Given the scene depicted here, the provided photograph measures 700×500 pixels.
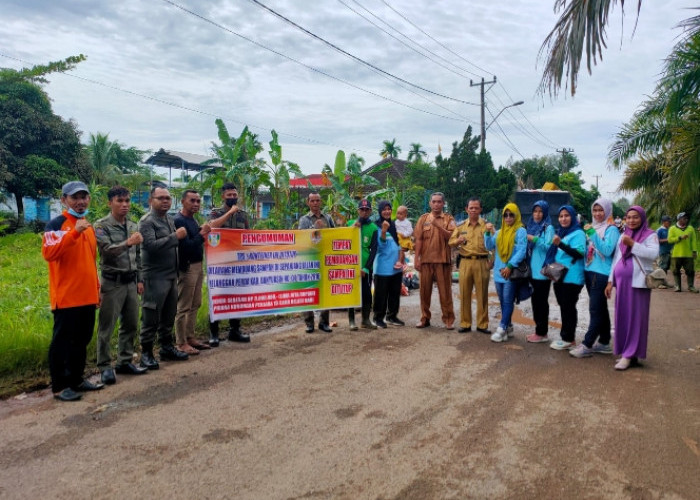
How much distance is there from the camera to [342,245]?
279 inches

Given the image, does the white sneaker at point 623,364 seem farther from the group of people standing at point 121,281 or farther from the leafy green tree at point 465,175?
the leafy green tree at point 465,175

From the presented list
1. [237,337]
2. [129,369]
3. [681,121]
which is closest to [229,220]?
[237,337]

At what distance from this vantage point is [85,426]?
3.79m

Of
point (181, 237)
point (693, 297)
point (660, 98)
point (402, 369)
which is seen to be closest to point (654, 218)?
point (693, 297)

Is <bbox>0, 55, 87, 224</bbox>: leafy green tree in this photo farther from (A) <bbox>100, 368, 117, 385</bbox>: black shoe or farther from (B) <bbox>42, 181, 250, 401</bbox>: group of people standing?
(A) <bbox>100, 368, 117, 385</bbox>: black shoe

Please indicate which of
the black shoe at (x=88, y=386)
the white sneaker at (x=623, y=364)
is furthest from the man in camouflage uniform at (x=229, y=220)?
the white sneaker at (x=623, y=364)

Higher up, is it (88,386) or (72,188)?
(72,188)

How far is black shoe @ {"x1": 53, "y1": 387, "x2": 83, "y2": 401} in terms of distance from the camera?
4312 millimetres

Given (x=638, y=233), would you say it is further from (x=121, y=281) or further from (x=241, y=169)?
(x=241, y=169)

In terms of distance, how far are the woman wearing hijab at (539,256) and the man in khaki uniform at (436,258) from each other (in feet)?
3.99

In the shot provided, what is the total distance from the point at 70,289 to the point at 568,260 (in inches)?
200

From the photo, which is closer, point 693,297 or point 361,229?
point 361,229

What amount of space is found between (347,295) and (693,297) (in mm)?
8192

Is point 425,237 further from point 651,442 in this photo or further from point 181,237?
point 651,442
